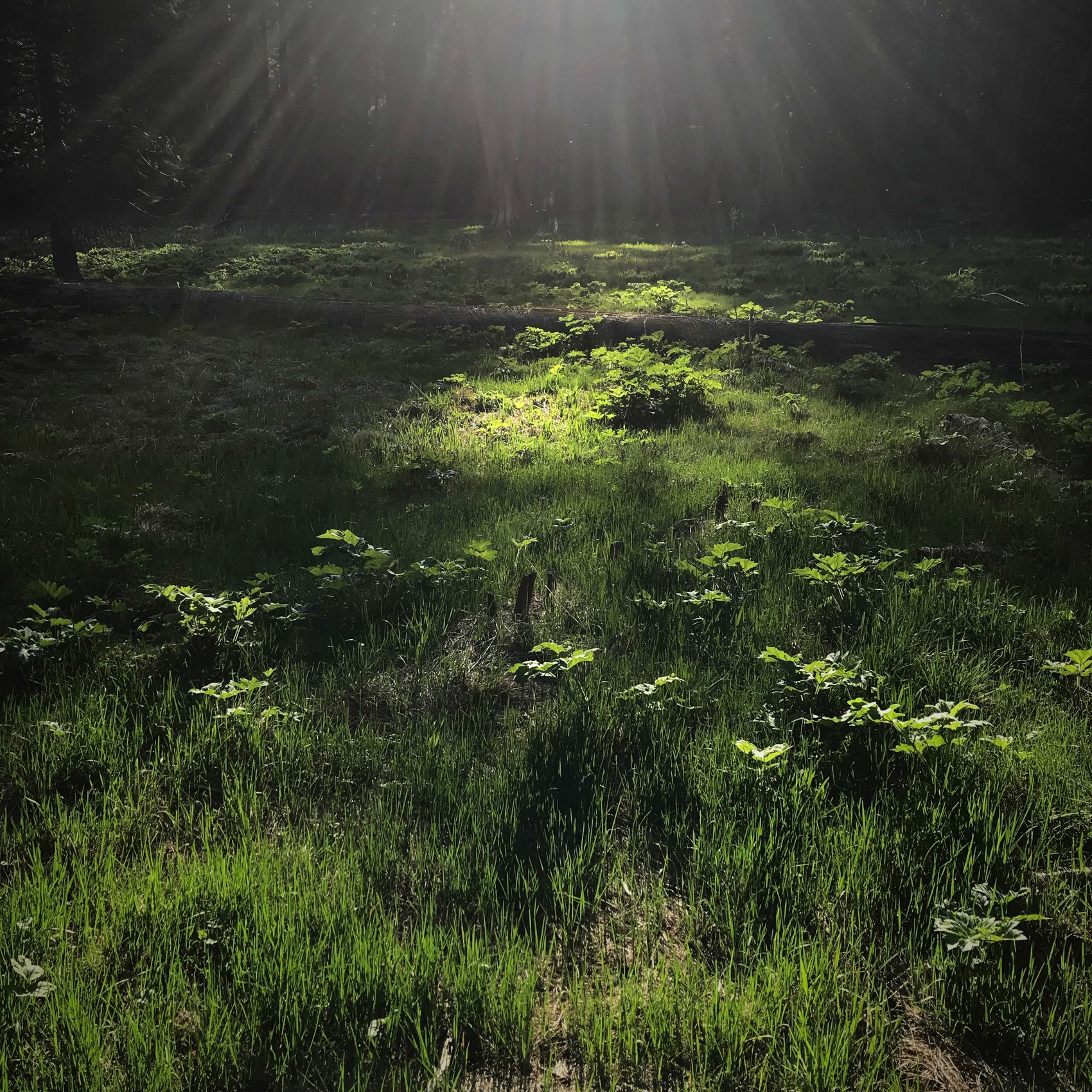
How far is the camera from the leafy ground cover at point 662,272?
1555cm

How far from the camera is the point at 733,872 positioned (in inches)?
95.8

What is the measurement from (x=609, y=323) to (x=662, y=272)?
8.76 m

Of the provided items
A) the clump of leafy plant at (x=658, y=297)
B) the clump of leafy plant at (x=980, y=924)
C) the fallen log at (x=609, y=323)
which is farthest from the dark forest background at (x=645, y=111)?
the clump of leafy plant at (x=980, y=924)

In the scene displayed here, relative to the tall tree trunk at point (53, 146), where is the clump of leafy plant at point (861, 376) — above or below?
below

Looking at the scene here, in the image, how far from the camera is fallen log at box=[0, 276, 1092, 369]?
36.8 feet

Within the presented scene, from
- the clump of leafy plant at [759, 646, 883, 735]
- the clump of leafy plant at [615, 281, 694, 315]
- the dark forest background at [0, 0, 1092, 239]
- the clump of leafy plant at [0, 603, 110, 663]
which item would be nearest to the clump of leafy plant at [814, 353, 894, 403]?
the clump of leafy plant at [615, 281, 694, 315]

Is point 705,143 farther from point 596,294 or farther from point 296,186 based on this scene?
point 596,294

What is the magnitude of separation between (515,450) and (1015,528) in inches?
182

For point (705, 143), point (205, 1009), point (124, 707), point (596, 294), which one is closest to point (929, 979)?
point (205, 1009)

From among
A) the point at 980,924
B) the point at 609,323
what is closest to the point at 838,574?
the point at 980,924

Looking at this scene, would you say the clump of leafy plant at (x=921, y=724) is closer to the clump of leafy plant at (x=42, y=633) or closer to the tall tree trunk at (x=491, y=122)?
the clump of leafy plant at (x=42, y=633)

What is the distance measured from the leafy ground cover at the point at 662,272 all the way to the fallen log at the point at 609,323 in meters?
1.76

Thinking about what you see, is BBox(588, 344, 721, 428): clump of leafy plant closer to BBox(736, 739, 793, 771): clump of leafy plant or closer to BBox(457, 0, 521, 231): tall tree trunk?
BBox(736, 739, 793, 771): clump of leafy plant

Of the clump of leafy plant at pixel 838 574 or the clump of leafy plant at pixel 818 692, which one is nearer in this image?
the clump of leafy plant at pixel 818 692
